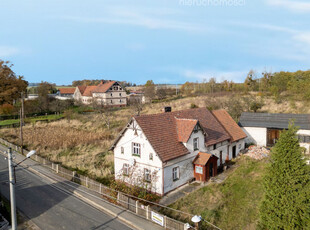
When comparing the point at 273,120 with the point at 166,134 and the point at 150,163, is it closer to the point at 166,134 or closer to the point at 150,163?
the point at 166,134

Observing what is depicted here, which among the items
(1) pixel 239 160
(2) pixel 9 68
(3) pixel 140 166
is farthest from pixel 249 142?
(2) pixel 9 68

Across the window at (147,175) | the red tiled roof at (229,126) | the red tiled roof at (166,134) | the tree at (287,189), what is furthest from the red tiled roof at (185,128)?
the tree at (287,189)

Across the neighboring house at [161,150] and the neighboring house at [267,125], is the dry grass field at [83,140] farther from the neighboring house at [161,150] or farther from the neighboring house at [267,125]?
the neighboring house at [267,125]

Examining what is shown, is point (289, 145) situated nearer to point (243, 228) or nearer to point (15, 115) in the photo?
point (243, 228)

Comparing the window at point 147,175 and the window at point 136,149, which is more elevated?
the window at point 136,149

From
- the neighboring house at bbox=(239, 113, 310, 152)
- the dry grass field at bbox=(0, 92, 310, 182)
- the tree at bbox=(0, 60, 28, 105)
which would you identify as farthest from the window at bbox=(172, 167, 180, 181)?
the tree at bbox=(0, 60, 28, 105)

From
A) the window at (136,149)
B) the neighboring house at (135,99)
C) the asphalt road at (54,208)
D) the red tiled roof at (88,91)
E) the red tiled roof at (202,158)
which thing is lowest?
the asphalt road at (54,208)

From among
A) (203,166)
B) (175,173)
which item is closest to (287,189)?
(175,173)
